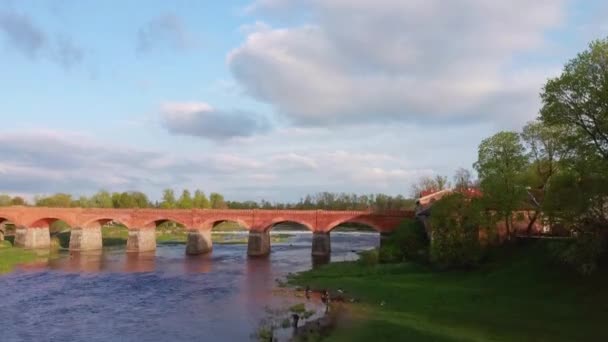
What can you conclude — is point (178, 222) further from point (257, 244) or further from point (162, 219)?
point (257, 244)

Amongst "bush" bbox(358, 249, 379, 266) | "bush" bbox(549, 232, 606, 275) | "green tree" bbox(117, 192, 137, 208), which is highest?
"green tree" bbox(117, 192, 137, 208)

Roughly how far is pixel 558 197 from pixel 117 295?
116 ft

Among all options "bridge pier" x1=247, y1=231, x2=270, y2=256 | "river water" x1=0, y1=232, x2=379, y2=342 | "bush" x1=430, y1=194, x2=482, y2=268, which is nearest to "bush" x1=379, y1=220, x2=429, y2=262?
"bush" x1=430, y1=194, x2=482, y2=268

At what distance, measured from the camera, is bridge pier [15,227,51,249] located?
88.8m

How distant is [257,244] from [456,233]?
40737mm

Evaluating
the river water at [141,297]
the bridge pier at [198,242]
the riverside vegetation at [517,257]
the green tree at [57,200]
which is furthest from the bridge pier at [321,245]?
the green tree at [57,200]

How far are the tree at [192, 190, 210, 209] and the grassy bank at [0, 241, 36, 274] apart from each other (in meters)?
71.4

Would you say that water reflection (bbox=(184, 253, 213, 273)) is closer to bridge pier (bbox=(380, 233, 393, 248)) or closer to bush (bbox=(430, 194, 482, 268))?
bridge pier (bbox=(380, 233, 393, 248))

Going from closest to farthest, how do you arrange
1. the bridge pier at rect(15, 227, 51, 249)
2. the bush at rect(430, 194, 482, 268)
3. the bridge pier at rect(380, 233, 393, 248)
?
1. the bush at rect(430, 194, 482, 268)
2. the bridge pier at rect(380, 233, 393, 248)
3. the bridge pier at rect(15, 227, 51, 249)

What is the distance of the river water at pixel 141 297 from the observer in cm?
3225

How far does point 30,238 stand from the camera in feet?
293

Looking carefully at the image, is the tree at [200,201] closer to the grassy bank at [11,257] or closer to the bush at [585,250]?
the grassy bank at [11,257]

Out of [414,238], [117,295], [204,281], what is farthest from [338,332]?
[414,238]

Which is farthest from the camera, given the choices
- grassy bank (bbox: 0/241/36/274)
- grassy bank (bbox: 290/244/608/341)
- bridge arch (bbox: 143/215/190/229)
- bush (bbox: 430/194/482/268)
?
bridge arch (bbox: 143/215/190/229)
